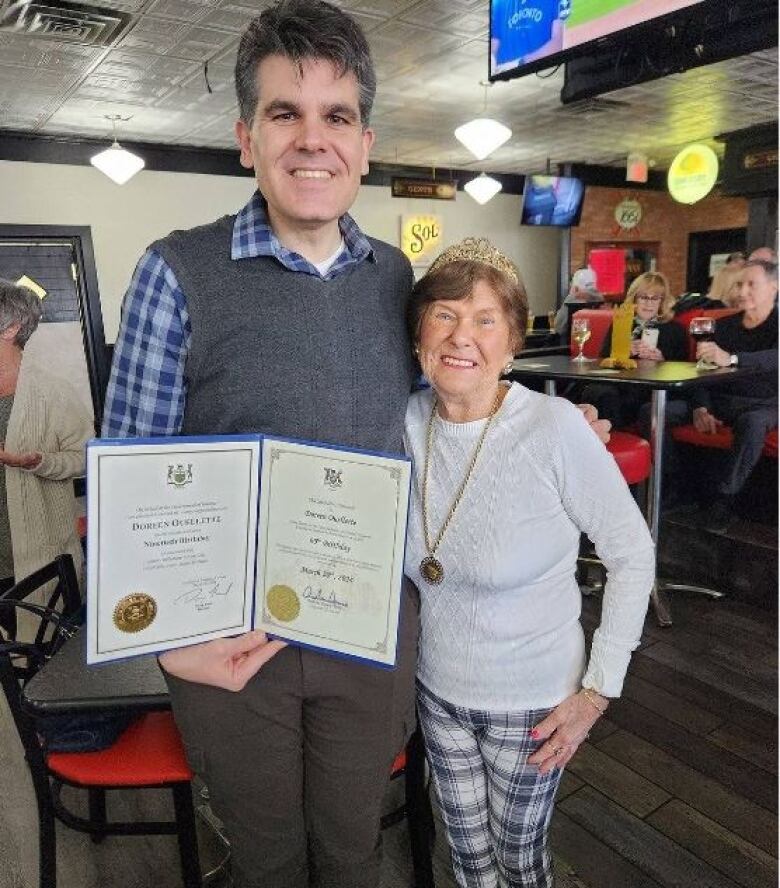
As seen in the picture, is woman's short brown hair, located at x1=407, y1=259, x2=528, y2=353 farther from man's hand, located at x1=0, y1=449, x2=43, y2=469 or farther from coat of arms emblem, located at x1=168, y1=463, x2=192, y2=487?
man's hand, located at x1=0, y1=449, x2=43, y2=469

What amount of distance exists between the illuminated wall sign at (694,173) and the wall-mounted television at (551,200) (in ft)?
5.50

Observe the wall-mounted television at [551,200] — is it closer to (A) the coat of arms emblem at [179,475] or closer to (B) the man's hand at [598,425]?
(B) the man's hand at [598,425]

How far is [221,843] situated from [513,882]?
1037 mm

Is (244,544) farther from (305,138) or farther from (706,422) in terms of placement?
(706,422)

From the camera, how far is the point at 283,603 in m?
1.14

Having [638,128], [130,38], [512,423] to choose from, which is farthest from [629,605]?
[638,128]

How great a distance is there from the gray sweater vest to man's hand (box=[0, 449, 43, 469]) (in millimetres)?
1666

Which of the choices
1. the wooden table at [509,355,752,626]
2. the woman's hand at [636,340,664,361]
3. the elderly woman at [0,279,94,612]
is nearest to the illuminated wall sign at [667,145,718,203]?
the woman's hand at [636,340,664,361]

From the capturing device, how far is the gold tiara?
4.21ft

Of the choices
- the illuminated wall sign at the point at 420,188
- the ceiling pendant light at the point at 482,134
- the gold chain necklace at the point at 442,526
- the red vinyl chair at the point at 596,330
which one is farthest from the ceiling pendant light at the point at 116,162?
the gold chain necklace at the point at 442,526

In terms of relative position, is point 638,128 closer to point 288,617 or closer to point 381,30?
point 381,30

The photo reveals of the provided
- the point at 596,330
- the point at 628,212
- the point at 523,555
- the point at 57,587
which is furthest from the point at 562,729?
the point at 628,212
